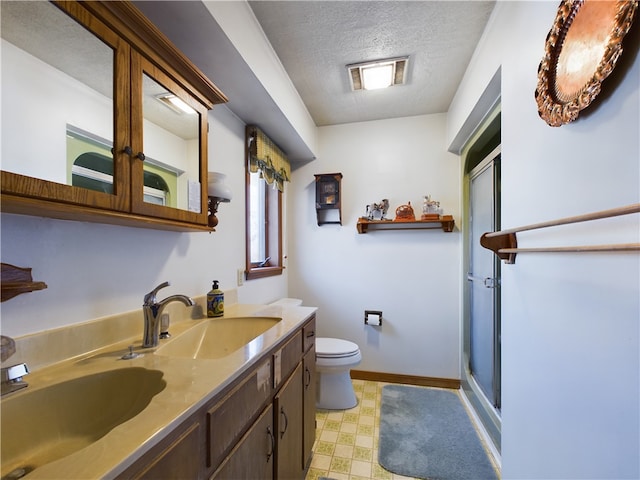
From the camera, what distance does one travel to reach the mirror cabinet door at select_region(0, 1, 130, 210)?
2.13 ft

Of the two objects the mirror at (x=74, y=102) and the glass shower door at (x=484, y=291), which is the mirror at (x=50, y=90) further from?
the glass shower door at (x=484, y=291)

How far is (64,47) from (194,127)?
50 centimetres

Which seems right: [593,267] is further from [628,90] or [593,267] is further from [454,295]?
[454,295]

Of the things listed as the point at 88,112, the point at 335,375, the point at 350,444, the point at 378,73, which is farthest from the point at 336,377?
the point at 378,73

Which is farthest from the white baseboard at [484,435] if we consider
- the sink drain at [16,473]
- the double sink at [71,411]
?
the sink drain at [16,473]

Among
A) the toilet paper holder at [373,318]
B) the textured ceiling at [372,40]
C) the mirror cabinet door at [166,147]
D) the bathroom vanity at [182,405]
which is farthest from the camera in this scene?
the toilet paper holder at [373,318]

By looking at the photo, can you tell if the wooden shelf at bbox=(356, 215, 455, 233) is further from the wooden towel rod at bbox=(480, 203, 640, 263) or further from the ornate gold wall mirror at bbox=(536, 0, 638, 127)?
the ornate gold wall mirror at bbox=(536, 0, 638, 127)

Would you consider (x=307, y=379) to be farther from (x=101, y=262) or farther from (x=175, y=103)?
(x=175, y=103)

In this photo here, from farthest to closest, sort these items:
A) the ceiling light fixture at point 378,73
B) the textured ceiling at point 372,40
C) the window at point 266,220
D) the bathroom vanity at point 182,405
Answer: the window at point 266,220, the ceiling light fixture at point 378,73, the textured ceiling at point 372,40, the bathroom vanity at point 182,405

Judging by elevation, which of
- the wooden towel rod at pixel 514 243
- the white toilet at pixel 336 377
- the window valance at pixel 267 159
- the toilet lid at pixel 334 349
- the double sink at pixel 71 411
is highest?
the window valance at pixel 267 159

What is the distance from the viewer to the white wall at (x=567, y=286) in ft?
2.19

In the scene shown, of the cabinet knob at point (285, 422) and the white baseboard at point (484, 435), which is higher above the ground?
the cabinet knob at point (285, 422)

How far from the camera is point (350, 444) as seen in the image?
176 cm

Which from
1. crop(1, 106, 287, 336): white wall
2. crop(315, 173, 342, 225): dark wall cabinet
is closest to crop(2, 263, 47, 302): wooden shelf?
crop(1, 106, 287, 336): white wall
